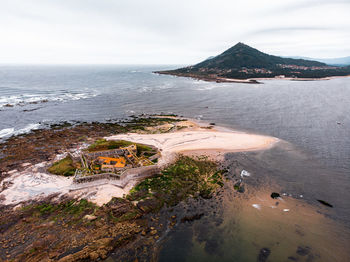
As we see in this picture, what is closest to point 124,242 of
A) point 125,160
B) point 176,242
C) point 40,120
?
point 176,242

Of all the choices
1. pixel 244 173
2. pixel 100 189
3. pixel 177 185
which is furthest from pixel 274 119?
pixel 100 189

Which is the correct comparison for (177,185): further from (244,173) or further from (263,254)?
(263,254)

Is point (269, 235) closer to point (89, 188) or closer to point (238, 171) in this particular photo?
point (238, 171)

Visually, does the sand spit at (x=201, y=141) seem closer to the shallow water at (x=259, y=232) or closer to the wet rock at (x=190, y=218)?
the shallow water at (x=259, y=232)

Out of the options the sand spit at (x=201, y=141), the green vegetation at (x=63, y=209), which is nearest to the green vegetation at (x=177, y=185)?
the sand spit at (x=201, y=141)

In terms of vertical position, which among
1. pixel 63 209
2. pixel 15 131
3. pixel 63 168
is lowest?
pixel 63 209
